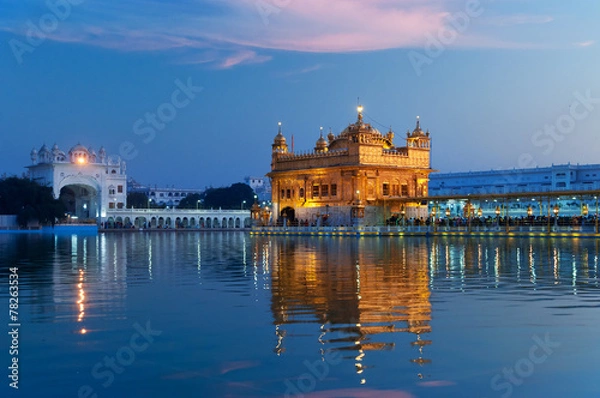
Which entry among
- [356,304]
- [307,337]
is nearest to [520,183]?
[356,304]

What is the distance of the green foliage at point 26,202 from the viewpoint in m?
85.6

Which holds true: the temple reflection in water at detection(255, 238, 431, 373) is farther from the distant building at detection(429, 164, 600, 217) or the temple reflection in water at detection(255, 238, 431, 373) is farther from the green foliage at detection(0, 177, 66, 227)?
the distant building at detection(429, 164, 600, 217)

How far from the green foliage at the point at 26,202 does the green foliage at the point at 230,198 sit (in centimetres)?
5549

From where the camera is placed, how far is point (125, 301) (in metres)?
13.9

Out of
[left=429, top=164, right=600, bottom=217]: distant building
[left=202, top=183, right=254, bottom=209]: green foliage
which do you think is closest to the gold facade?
[left=429, top=164, right=600, bottom=217]: distant building

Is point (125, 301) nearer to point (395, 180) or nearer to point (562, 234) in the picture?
point (562, 234)

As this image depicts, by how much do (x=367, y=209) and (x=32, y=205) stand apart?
39.2m

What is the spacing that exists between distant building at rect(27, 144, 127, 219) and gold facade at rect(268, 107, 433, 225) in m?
37.3

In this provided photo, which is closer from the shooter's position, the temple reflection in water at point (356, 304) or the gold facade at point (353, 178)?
the temple reflection in water at point (356, 304)

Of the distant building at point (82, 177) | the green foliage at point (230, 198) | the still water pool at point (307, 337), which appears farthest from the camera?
the green foliage at point (230, 198)

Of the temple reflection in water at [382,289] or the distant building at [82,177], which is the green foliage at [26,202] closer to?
the distant building at [82,177]

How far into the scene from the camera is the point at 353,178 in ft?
223

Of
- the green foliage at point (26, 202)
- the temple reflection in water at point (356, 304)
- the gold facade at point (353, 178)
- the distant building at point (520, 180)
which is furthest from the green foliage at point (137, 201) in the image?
the temple reflection in water at point (356, 304)

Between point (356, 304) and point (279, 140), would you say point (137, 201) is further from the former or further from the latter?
point (356, 304)
